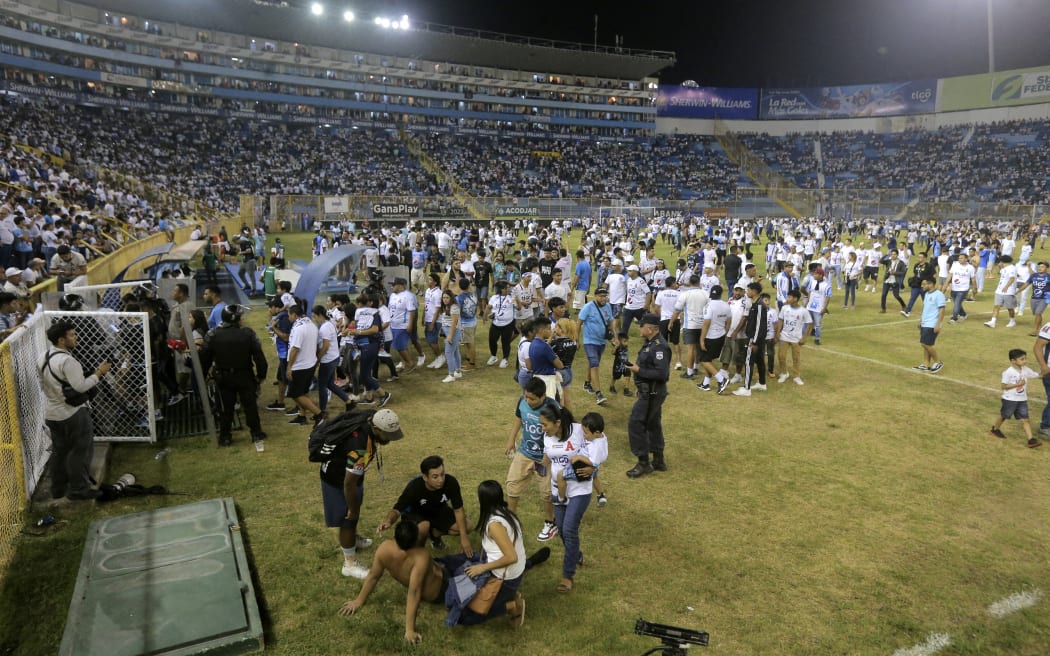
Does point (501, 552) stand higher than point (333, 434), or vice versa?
point (333, 434)

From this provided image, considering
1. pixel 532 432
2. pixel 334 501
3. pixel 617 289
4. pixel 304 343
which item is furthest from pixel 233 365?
pixel 617 289

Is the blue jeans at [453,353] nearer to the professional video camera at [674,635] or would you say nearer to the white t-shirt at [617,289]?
the white t-shirt at [617,289]

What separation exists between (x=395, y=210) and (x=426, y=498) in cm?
3835

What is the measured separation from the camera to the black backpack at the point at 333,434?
5.14 meters

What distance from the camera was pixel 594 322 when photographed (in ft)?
31.6

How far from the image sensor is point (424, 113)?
65688 millimetres

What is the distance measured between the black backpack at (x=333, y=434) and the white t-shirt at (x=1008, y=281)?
16587 mm

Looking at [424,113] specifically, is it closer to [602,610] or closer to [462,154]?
[462,154]

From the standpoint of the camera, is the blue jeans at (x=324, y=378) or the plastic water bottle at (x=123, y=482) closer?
the plastic water bottle at (x=123, y=482)

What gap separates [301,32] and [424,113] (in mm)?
13942

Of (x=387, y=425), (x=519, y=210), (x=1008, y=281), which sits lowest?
(x=387, y=425)

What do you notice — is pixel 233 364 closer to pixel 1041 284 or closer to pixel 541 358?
pixel 541 358

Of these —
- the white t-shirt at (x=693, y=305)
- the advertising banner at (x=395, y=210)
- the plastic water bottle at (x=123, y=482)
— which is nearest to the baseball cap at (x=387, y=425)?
the plastic water bottle at (x=123, y=482)

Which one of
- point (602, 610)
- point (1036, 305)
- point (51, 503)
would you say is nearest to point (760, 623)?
point (602, 610)
